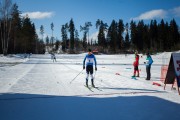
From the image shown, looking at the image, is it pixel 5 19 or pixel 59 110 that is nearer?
pixel 59 110

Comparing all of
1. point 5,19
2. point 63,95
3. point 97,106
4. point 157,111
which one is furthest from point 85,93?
point 5,19

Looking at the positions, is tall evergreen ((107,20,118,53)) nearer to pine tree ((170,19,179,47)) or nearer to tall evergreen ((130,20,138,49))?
tall evergreen ((130,20,138,49))

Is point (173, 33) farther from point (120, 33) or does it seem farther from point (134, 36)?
point (120, 33)

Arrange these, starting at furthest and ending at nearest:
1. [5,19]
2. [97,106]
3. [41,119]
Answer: [5,19] → [97,106] → [41,119]

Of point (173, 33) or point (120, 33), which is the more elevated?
point (120, 33)

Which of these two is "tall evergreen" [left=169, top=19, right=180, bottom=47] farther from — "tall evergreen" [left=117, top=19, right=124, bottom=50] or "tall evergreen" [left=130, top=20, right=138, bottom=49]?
"tall evergreen" [left=117, top=19, right=124, bottom=50]

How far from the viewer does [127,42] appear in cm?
10738

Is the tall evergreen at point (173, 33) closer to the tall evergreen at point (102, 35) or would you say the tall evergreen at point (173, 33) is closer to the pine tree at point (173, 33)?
the pine tree at point (173, 33)

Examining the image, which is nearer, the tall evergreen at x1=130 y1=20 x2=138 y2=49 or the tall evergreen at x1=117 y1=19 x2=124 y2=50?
the tall evergreen at x1=130 y1=20 x2=138 y2=49

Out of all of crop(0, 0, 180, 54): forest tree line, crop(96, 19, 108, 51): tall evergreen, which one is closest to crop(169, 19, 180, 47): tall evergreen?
crop(0, 0, 180, 54): forest tree line

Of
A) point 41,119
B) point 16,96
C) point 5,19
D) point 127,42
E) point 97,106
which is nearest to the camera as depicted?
point 41,119

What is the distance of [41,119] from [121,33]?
339 feet

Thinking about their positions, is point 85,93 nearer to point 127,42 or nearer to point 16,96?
point 16,96

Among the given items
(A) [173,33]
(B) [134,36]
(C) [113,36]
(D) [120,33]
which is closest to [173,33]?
(A) [173,33]
